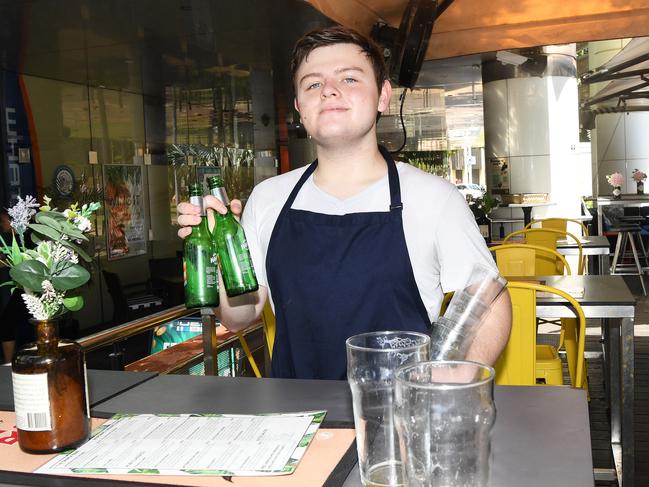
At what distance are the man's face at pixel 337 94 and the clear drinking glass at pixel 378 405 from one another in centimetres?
87

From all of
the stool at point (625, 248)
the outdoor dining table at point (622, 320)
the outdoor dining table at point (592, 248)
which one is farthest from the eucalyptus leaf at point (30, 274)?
the stool at point (625, 248)

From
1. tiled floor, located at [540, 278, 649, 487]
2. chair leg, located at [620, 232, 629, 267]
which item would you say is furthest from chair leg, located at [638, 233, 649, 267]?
tiled floor, located at [540, 278, 649, 487]

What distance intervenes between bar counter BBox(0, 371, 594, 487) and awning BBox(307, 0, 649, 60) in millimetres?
1894

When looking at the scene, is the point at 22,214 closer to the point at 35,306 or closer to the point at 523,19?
the point at 35,306

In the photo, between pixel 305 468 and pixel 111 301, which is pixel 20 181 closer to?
pixel 111 301

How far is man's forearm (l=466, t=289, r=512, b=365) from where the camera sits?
5.35 feet

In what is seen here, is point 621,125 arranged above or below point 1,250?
above

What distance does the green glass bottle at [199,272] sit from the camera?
163 cm

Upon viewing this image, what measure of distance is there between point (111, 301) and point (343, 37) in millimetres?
7091

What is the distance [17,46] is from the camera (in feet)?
20.8

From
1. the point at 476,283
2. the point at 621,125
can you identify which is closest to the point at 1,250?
the point at 476,283

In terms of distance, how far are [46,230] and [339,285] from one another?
29.7 inches

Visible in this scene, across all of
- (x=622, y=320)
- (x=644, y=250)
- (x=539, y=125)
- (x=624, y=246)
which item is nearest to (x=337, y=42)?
(x=622, y=320)

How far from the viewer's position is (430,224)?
1.71 meters
